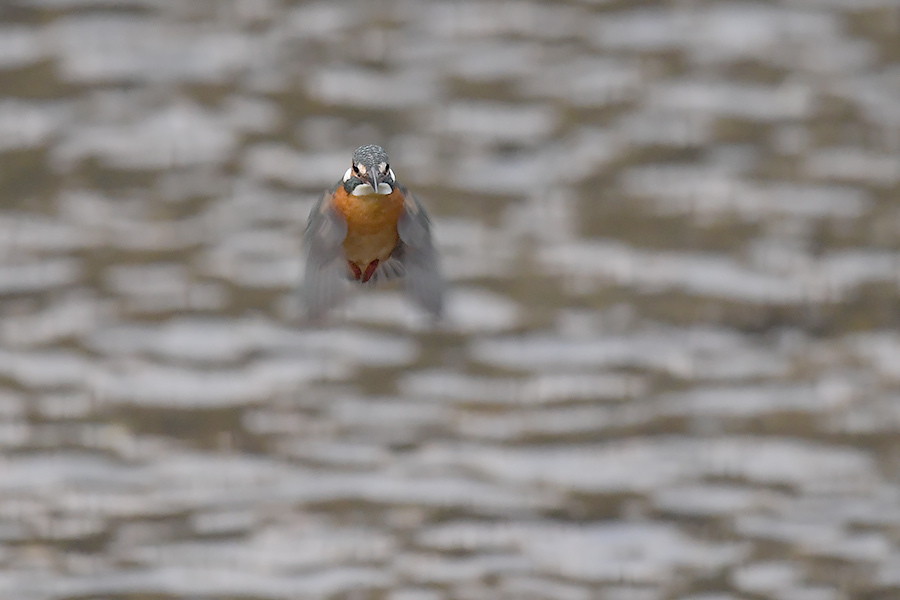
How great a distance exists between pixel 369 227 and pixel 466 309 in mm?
7320

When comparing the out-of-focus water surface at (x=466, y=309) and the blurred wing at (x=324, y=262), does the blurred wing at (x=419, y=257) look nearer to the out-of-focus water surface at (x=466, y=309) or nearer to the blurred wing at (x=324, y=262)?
the blurred wing at (x=324, y=262)

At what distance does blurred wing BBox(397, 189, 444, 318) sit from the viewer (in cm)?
260

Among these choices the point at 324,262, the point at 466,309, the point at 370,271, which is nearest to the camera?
the point at 324,262

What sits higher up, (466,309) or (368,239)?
(466,309)

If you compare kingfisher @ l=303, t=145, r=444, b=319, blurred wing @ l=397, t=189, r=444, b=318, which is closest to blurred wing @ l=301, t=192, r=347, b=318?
kingfisher @ l=303, t=145, r=444, b=319

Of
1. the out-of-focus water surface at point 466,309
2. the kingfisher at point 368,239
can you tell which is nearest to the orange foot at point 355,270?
the kingfisher at point 368,239

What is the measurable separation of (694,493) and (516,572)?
129 centimetres

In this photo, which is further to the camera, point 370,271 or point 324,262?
point 370,271

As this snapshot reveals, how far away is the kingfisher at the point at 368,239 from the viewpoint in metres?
2.56

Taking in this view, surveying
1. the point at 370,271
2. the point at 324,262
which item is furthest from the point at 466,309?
the point at 324,262

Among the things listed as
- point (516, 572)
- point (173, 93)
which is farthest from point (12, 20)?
point (516, 572)

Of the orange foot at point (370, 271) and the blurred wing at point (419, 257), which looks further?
the orange foot at point (370, 271)

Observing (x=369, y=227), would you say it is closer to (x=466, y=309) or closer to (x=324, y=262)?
(x=324, y=262)

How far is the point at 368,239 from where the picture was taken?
2.68 metres
